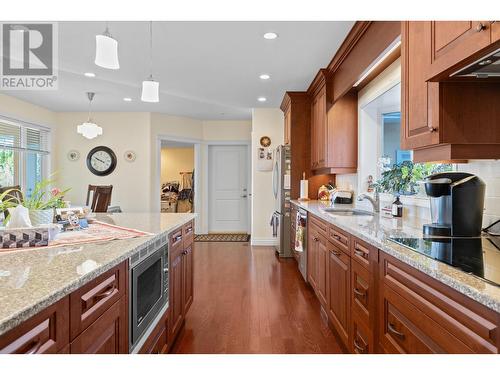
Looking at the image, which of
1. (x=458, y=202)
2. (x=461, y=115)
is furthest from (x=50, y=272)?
(x=461, y=115)

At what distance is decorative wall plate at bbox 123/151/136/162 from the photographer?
6480 millimetres

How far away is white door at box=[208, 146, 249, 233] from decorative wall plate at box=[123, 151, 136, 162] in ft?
5.45

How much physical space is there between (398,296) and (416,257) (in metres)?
0.24

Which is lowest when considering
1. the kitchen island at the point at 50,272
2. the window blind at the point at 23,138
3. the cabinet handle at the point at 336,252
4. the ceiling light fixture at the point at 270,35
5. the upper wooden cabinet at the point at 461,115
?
the cabinet handle at the point at 336,252

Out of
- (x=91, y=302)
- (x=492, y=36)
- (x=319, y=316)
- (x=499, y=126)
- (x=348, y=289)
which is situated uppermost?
(x=492, y=36)

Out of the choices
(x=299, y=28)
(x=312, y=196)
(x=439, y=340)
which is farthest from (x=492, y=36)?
(x=312, y=196)

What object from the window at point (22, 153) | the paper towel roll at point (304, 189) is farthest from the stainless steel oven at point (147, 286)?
the window at point (22, 153)

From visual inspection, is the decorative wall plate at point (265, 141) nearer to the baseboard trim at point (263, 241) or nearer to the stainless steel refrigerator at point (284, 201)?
the stainless steel refrigerator at point (284, 201)

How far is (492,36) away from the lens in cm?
115

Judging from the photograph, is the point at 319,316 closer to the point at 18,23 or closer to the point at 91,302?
the point at 91,302

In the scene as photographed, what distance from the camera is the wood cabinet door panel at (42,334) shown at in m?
0.73

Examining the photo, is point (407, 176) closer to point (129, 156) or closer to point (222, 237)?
point (222, 237)

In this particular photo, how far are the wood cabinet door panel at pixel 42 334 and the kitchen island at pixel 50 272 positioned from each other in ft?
0.03

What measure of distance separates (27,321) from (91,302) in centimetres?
33
